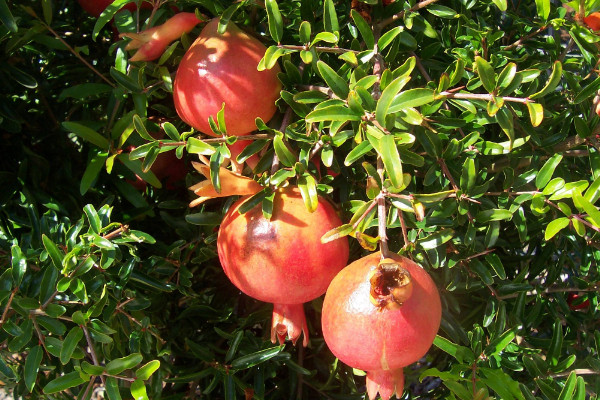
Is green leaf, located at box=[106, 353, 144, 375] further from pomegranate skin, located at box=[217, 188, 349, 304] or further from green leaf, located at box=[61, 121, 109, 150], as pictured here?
green leaf, located at box=[61, 121, 109, 150]

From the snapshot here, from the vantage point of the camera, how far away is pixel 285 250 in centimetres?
76

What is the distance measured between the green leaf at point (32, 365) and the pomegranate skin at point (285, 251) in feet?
1.01

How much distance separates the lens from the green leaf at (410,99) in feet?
2.23

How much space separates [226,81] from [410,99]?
0.25m

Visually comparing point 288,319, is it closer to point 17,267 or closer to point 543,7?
point 17,267

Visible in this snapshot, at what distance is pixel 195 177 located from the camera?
3.68ft

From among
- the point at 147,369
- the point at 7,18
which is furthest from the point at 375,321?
the point at 7,18

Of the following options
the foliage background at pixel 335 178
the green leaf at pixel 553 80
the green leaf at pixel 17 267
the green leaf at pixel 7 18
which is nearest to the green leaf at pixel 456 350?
the foliage background at pixel 335 178

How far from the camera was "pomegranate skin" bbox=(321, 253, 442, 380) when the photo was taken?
0.67 metres

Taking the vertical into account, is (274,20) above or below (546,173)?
above

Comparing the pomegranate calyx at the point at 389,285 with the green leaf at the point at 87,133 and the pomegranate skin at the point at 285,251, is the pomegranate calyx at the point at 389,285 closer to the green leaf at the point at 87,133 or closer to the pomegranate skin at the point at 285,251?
the pomegranate skin at the point at 285,251

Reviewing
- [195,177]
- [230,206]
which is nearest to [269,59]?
[230,206]

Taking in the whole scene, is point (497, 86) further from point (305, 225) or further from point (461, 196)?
point (305, 225)

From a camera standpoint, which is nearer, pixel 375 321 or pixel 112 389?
pixel 375 321
